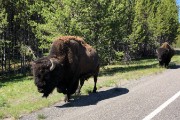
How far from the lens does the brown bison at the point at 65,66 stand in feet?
36.2

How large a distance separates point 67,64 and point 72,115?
10.8ft

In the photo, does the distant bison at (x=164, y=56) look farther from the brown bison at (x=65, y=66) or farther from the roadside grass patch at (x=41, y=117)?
the roadside grass patch at (x=41, y=117)

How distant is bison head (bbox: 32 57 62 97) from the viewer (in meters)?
10.9

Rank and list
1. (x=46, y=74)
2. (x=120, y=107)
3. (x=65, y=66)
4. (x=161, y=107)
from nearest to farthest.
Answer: (x=161, y=107), (x=120, y=107), (x=46, y=74), (x=65, y=66)

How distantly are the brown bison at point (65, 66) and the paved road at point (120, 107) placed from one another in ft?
2.13

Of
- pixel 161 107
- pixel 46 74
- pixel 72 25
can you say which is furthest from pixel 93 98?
pixel 72 25

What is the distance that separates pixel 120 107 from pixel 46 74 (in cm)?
247

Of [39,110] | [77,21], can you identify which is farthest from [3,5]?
[39,110]

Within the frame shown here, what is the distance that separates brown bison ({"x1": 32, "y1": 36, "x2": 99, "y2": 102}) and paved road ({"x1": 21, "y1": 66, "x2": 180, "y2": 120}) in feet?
2.13

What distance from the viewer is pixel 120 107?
1041 cm

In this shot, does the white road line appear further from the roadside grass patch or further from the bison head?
the bison head

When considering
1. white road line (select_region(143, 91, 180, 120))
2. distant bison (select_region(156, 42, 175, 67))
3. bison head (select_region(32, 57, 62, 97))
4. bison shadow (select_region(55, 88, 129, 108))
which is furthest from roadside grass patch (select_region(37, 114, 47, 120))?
distant bison (select_region(156, 42, 175, 67))

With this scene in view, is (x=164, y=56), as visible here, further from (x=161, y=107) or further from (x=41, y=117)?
(x=41, y=117)

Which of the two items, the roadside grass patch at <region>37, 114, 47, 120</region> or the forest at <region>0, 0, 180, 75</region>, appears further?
the forest at <region>0, 0, 180, 75</region>
